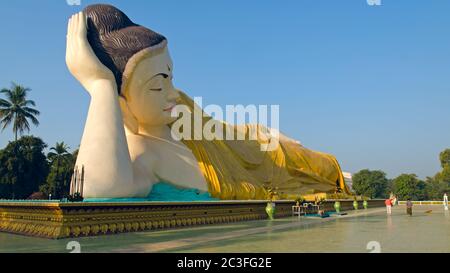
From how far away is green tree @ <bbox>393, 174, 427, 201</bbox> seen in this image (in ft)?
174

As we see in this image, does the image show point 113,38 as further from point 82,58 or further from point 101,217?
point 101,217

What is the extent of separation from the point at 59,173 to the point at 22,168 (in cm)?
256

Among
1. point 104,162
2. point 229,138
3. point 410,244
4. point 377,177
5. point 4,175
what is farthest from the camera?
point 377,177

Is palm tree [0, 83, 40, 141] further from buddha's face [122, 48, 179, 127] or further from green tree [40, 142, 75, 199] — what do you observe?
buddha's face [122, 48, 179, 127]

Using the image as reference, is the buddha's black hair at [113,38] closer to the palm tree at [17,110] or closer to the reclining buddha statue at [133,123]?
the reclining buddha statue at [133,123]

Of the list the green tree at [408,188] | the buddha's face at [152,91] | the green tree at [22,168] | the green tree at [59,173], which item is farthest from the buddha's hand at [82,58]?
the green tree at [408,188]

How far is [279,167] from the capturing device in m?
21.5

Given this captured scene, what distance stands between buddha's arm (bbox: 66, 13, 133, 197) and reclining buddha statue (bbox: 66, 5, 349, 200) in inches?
1.0

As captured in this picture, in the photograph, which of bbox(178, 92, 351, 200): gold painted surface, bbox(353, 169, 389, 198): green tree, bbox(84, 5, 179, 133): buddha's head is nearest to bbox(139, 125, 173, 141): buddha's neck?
bbox(84, 5, 179, 133): buddha's head

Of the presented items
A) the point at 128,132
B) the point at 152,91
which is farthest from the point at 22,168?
the point at 152,91

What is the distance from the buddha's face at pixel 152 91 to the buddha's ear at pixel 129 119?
0.10 metres
